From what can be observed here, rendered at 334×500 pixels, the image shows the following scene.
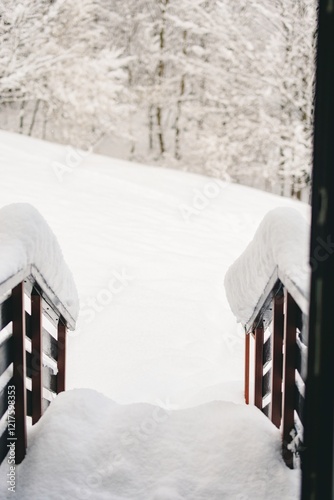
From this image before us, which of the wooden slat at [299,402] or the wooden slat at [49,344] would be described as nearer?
the wooden slat at [299,402]

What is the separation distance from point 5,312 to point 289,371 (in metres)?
1.17

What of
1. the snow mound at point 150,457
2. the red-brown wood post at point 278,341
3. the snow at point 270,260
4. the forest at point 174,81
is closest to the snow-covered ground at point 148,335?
the snow mound at point 150,457

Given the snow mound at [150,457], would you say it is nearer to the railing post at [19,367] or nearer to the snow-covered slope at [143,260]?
the railing post at [19,367]

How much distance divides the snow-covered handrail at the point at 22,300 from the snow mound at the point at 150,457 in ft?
0.47

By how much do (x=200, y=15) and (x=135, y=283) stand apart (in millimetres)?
10468

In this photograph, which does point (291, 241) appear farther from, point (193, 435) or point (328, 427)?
point (328, 427)

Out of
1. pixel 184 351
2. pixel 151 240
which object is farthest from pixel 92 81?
pixel 184 351

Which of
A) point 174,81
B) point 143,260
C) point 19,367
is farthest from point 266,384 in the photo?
point 174,81

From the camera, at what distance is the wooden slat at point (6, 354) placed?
2.22 metres

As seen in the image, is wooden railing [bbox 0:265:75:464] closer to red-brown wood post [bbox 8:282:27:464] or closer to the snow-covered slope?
red-brown wood post [bbox 8:282:27:464]

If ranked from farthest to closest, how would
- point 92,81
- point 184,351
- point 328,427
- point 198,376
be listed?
1. point 92,81
2. point 184,351
3. point 198,376
4. point 328,427

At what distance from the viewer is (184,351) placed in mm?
5730

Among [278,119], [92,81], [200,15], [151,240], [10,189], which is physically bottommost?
[151,240]

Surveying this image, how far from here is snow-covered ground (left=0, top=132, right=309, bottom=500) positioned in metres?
2.37
